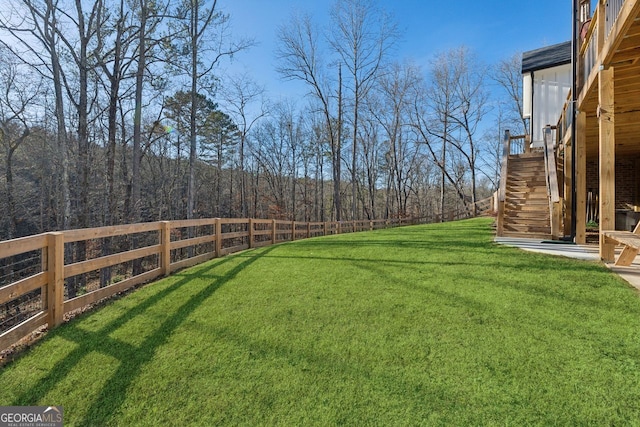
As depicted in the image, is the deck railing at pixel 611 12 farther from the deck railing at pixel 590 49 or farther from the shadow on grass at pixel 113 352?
the shadow on grass at pixel 113 352

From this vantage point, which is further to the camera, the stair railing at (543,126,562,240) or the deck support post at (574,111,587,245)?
the stair railing at (543,126,562,240)

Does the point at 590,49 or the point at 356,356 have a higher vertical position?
the point at 590,49

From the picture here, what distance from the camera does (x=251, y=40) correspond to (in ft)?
43.4

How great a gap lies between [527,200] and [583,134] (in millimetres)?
2512

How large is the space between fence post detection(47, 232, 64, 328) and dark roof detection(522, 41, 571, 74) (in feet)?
52.3

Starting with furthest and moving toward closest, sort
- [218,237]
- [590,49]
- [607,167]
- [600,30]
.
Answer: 1. [218,237]
2. [590,49]
3. [600,30]
4. [607,167]

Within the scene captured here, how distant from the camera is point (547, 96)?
1197 cm

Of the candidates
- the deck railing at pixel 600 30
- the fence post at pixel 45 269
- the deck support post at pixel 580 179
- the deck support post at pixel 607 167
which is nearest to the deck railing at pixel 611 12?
the deck railing at pixel 600 30

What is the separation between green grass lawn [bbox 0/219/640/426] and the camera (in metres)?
1.79

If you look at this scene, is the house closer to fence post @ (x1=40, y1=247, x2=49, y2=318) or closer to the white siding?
the white siding

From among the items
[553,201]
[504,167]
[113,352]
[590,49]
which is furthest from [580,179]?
[113,352]

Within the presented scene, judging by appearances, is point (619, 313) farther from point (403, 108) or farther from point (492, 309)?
point (403, 108)

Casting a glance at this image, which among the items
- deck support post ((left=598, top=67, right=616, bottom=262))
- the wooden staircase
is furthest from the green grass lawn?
the wooden staircase

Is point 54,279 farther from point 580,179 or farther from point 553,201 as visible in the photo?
point 553,201
